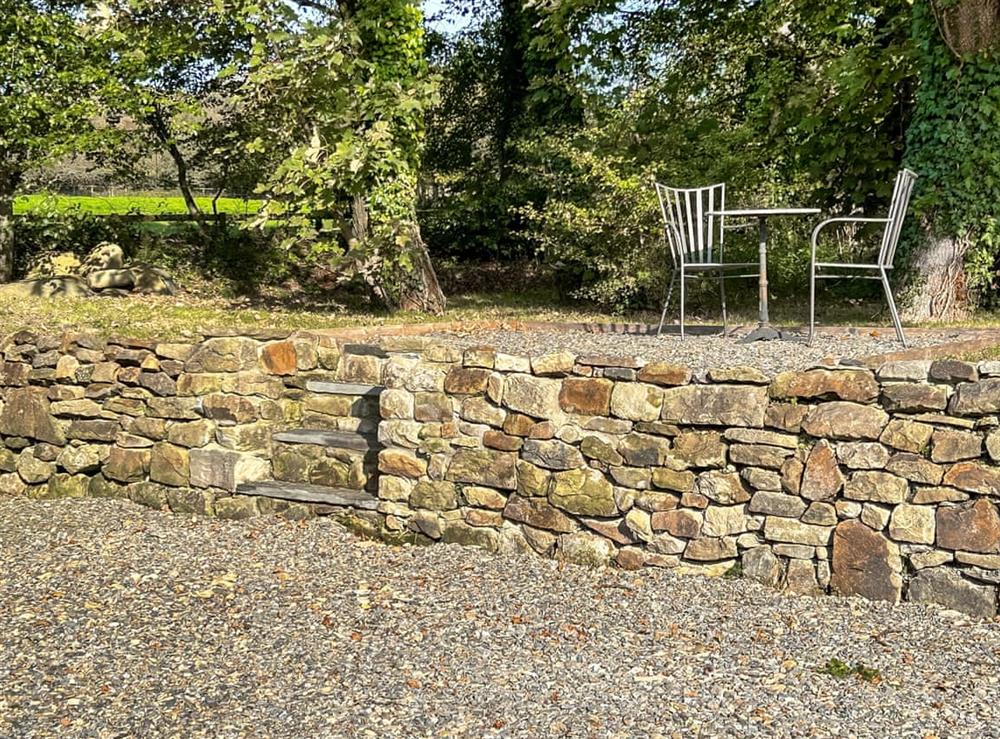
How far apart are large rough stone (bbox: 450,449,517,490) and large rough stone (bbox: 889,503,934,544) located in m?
1.41

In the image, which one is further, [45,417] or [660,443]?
[45,417]

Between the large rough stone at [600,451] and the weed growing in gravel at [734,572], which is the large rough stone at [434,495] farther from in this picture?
the weed growing in gravel at [734,572]

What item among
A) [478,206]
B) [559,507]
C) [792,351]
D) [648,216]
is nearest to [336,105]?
[648,216]

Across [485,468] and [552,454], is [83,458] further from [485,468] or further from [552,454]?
[552,454]

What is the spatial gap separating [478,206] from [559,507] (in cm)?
996

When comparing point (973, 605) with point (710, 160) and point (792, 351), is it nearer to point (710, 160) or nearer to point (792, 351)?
point (792, 351)

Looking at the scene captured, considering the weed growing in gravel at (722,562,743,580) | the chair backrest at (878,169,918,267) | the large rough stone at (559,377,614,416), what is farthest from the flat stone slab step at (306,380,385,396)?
the chair backrest at (878,169,918,267)

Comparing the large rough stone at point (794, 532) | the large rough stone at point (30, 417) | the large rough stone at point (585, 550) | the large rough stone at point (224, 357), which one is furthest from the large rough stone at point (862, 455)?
the large rough stone at point (30, 417)

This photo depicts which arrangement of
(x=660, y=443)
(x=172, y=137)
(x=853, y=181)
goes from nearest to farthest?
(x=660, y=443)
(x=853, y=181)
(x=172, y=137)

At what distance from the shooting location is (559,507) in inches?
150

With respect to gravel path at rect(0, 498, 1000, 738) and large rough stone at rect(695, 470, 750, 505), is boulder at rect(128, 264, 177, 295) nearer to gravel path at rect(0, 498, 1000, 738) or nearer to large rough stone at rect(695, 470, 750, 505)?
gravel path at rect(0, 498, 1000, 738)

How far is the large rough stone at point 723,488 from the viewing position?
3510 mm

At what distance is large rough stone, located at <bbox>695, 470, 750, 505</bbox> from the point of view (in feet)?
11.5

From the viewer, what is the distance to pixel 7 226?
38.2ft
